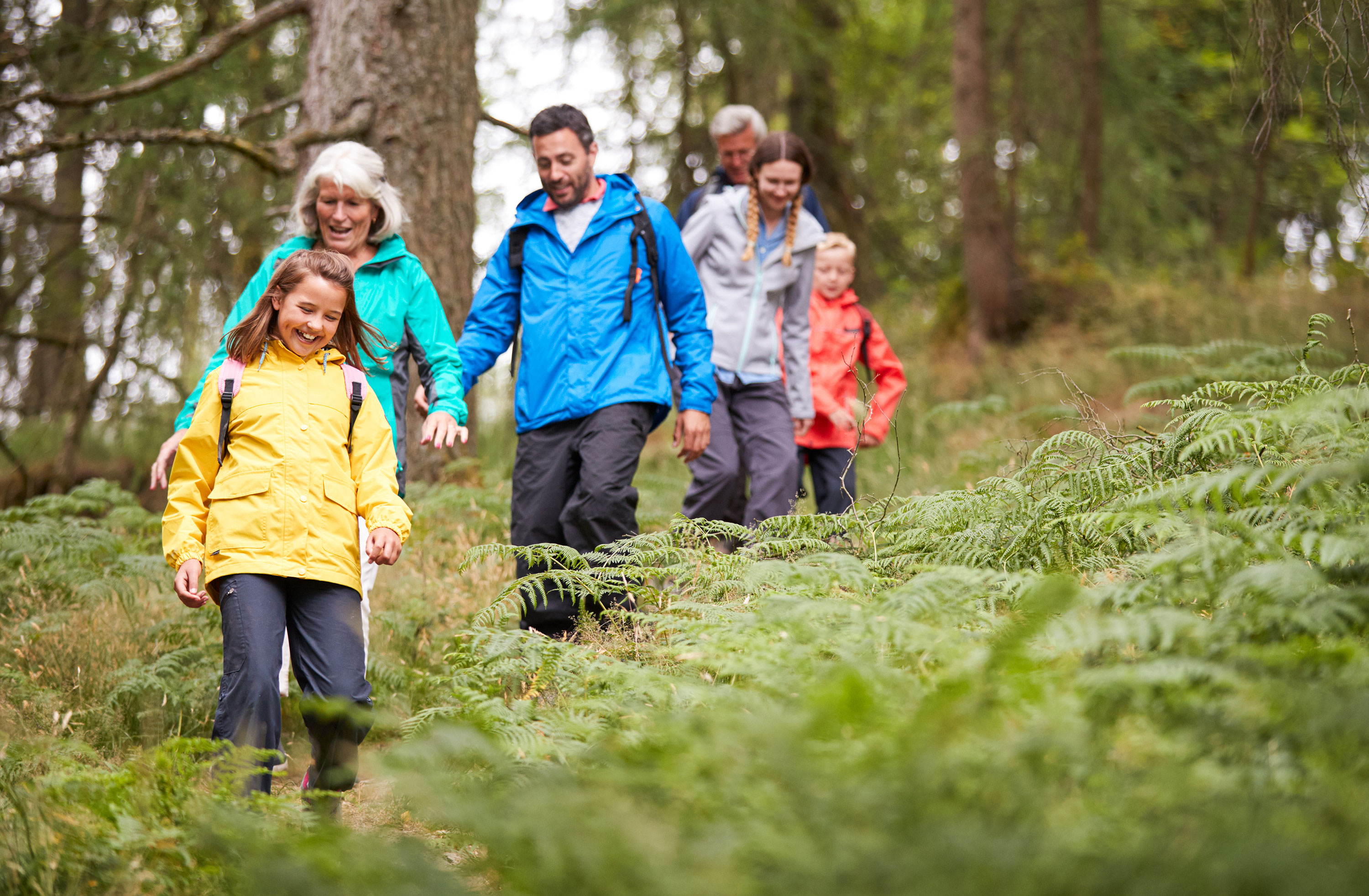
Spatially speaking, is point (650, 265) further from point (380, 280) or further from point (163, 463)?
point (163, 463)

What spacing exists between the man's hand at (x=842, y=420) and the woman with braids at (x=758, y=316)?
0.77 feet

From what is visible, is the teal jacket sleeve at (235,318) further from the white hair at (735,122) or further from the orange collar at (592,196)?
the white hair at (735,122)

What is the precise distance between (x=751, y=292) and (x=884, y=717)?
4164mm

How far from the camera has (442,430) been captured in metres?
4.13

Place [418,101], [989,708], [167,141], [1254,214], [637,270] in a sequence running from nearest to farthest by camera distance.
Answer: [989,708] < [637,270] < [167,141] < [418,101] < [1254,214]

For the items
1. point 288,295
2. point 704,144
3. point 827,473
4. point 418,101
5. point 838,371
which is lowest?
point 827,473

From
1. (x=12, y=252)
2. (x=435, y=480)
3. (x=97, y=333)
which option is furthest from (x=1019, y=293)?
(x=12, y=252)

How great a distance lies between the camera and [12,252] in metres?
11.4

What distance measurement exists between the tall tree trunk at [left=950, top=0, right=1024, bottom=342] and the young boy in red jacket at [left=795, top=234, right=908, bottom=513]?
663 centimetres

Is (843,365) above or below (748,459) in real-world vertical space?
above

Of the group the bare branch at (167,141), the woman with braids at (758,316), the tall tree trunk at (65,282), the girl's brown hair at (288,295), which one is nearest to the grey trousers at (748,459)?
the woman with braids at (758,316)

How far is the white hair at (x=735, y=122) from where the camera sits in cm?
679

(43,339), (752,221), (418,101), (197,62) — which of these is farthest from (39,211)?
(752,221)

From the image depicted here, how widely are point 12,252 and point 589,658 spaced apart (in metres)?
11.1
